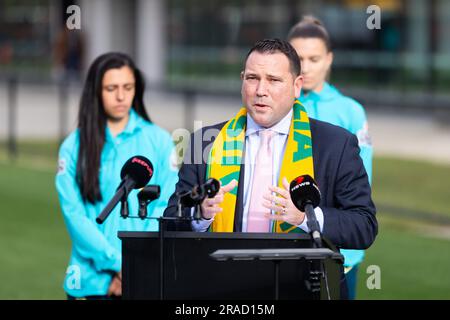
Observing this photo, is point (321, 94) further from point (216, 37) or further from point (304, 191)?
point (216, 37)

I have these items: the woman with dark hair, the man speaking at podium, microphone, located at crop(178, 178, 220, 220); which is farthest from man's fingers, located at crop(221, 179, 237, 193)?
the woman with dark hair

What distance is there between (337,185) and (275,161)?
0.27m

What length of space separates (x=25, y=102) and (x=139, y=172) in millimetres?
27413

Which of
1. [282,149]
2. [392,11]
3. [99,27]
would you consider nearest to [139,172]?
[282,149]

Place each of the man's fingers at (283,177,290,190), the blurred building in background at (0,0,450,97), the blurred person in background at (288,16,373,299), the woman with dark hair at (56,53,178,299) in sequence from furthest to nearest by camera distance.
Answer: the blurred building in background at (0,0,450,97) < the blurred person in background at (288,16,373,299) < the woman with dark hair at (56,53,178,299) < the man's fingers at (283,177,290,190)

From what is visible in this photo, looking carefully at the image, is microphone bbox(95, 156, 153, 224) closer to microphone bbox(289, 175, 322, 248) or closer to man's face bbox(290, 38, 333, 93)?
microphone bbox(289, 175, 322, 248)

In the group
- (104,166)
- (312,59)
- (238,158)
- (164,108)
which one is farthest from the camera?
(164,108)

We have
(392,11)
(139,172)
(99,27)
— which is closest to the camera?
(139,172)

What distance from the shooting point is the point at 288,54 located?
4559 millimetres

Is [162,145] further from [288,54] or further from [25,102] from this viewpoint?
[25,102]

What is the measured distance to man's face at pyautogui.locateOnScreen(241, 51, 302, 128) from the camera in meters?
4.49

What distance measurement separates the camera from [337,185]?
4555mm

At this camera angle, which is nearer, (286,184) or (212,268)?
(212,268)

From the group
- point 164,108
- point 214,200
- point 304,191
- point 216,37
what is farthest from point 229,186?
point 216,37
